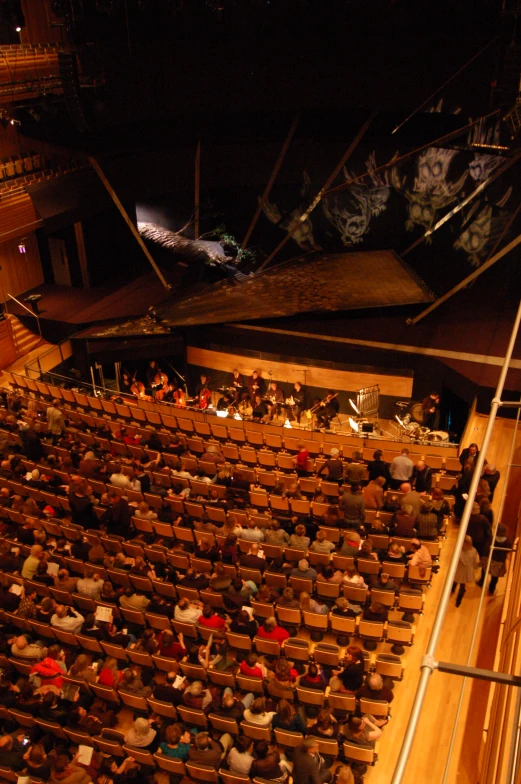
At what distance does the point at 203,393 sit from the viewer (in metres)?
14.3

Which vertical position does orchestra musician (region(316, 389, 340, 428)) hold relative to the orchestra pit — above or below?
below

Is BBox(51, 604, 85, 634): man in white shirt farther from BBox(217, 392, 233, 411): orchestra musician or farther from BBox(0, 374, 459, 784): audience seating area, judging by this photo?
BBox(217, 392, 233, 411): orchestra musician

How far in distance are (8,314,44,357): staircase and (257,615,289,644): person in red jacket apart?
34.5ft

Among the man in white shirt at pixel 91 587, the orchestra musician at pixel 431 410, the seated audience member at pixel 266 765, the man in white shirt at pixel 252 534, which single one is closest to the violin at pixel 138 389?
the orchestra musician at pixel 431 410

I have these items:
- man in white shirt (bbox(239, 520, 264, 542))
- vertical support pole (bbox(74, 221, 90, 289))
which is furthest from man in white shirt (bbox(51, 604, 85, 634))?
vertical support pole (bbox(74, 221, 90, 289))

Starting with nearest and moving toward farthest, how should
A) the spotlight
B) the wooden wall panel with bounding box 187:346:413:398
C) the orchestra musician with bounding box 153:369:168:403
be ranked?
the spotlight → the wooden wall panel with bounding box 187:346:413:398 → the orchestra musician with bounding box 153:369:168:403

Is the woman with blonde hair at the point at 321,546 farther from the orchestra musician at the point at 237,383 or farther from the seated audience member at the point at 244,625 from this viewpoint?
the orchestra musician at the point at 237,383

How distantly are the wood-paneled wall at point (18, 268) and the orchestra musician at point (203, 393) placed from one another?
5.67m

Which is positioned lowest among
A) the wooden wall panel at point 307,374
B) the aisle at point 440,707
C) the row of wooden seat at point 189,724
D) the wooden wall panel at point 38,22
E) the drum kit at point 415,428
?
the drum kit at point 415,428

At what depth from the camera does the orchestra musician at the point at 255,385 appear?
14.0 m

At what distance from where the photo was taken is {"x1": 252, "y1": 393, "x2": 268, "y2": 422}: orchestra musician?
13812mm

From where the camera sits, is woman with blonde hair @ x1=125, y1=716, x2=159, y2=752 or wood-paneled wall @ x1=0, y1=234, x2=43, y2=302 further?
wood-paneled wall @ x1=0, y1=234, x2=43, y2=302

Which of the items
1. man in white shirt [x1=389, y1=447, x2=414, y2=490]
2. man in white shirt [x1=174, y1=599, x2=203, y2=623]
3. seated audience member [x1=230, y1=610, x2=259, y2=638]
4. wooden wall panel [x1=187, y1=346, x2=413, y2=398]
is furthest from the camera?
wooden wall panel [x1=187, y1=346, x2=413, y2=398]

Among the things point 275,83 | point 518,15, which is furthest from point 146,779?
point 275,83
